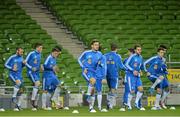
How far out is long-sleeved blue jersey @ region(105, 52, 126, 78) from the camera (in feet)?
82.8

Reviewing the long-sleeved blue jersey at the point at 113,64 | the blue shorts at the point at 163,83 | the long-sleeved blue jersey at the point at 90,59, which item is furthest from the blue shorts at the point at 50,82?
the blue shorts at the point at 163,83

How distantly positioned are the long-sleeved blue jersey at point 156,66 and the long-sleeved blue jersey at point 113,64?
3.25 ft

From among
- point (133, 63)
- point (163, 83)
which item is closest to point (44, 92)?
point (133, 63)

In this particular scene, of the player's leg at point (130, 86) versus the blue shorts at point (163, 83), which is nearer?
the player's leg at point (130, 86)

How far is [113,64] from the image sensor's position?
1000 inches

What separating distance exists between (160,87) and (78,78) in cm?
442

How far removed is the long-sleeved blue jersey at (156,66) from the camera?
25.8 metres

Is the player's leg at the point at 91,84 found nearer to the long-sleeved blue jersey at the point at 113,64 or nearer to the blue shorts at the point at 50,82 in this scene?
the long-sleeved blue jersey at the point at 113,64

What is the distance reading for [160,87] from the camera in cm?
2612

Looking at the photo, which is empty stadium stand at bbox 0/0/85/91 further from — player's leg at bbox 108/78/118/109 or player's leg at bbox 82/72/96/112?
player's leg at bbox 82/72/96/112

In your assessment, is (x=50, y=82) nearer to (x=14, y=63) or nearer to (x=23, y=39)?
(x=14, y=63)

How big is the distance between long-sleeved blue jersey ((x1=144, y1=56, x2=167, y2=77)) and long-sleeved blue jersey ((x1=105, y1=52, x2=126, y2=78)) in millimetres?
990

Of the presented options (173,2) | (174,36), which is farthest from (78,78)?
(173,2)

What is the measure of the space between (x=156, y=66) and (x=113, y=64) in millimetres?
1526
